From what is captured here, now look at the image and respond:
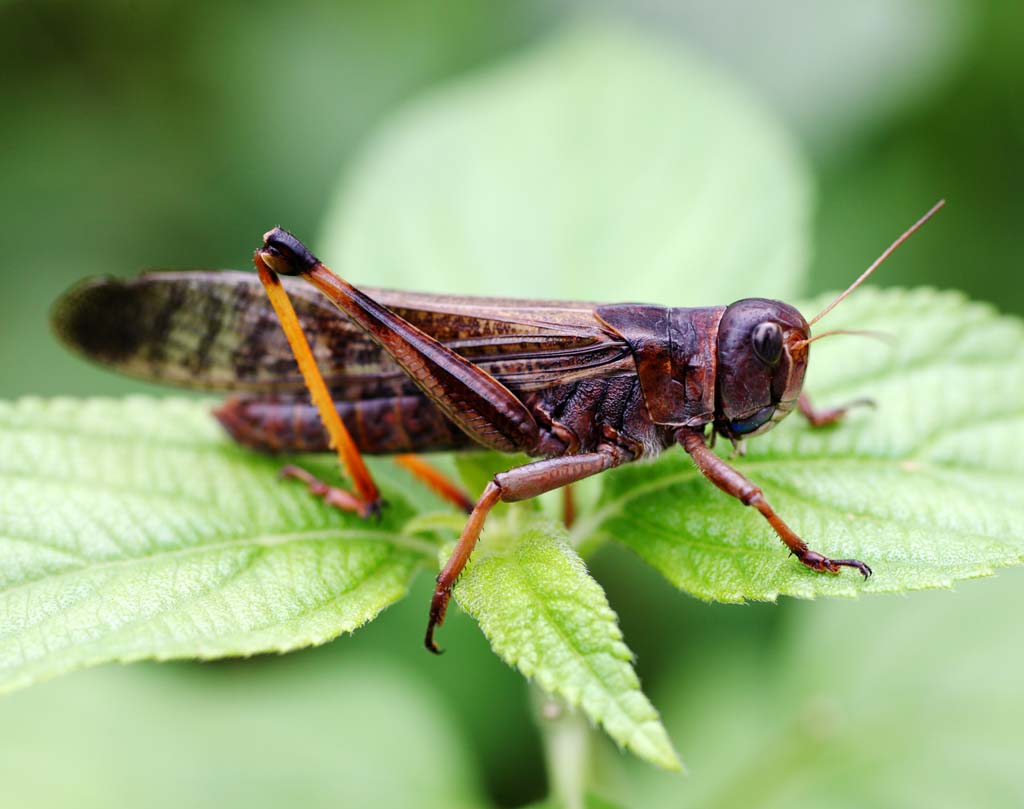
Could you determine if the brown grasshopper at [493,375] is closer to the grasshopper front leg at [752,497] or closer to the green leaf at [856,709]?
the grasshopper front leg at [752,497]

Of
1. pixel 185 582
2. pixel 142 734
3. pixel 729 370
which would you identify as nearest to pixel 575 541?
pixel 729 370

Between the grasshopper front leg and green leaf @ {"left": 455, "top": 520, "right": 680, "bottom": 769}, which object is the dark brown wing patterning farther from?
green leaf @ {"left": 455, "top": 520, "right": 680, "bottom": 769}

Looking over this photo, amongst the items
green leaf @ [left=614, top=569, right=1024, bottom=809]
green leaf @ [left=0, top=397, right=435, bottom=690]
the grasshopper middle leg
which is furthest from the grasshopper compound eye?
green leaf @ [left=614, top=569, right=1024, bottom=809]

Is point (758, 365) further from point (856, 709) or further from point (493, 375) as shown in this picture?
point (856, 709)

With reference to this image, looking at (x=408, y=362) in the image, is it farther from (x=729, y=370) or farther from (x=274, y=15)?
(x=274, y=15)

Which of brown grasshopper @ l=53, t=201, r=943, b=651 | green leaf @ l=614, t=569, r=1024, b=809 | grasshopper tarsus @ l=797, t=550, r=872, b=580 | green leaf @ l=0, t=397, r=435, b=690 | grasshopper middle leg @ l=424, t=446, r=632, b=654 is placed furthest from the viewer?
green leaf @ l=614, t=569, r=1024, b=809

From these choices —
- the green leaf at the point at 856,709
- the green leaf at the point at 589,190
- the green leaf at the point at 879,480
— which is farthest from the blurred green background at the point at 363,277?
the green leaf at the point at 589,190

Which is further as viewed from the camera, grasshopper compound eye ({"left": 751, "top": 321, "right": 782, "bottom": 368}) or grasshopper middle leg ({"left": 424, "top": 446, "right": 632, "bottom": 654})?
grasshopper compound eye ({"left": 751, "top": 321, "right": 782, "bottom": 368})
